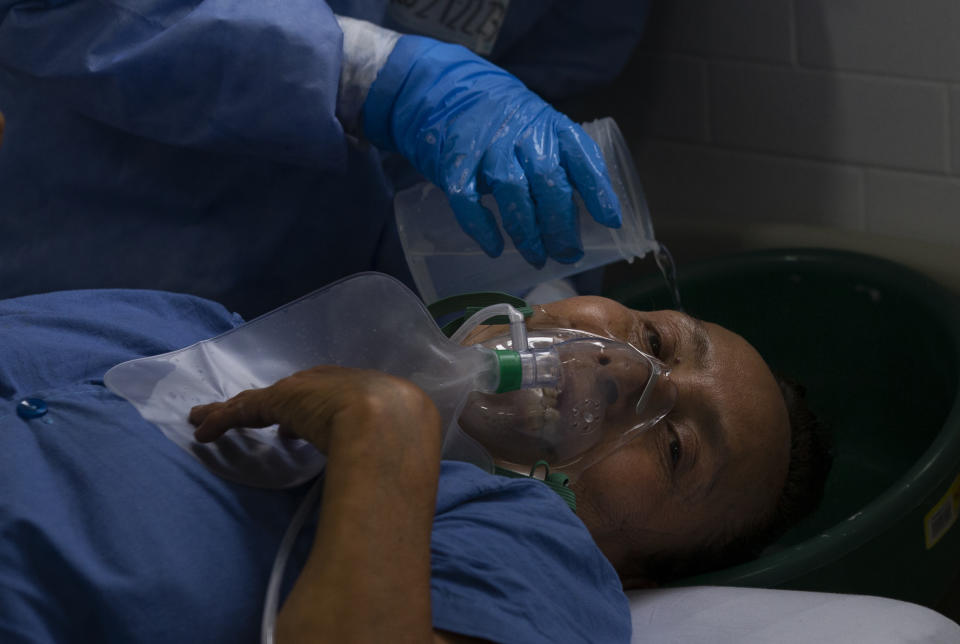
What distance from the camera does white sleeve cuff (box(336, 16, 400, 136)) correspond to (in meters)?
1.54

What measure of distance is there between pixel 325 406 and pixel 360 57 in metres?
0.74

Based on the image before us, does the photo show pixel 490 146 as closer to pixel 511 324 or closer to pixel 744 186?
pixel 511 324

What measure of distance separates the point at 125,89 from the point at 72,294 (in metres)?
0.32

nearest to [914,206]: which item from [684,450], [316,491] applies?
[684,450]

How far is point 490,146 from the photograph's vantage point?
143cm

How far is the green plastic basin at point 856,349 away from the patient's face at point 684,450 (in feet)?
1.03

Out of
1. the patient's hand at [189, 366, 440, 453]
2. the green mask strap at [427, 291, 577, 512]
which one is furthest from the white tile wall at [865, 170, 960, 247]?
the patient's hand at [189, 366, 440, 453]

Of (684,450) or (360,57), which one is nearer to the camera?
(684,450)

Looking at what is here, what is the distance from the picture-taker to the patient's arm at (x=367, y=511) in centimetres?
88

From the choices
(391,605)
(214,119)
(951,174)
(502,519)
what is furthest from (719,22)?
(391,605)

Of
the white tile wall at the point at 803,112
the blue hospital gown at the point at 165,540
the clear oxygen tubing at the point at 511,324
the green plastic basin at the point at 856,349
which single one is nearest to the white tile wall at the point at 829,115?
the white tile wall at the point at 803,112

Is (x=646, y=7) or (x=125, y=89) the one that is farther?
(x=646, y=7)

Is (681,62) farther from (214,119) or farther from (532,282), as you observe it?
(214,119)

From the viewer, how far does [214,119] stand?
146 centimetres
